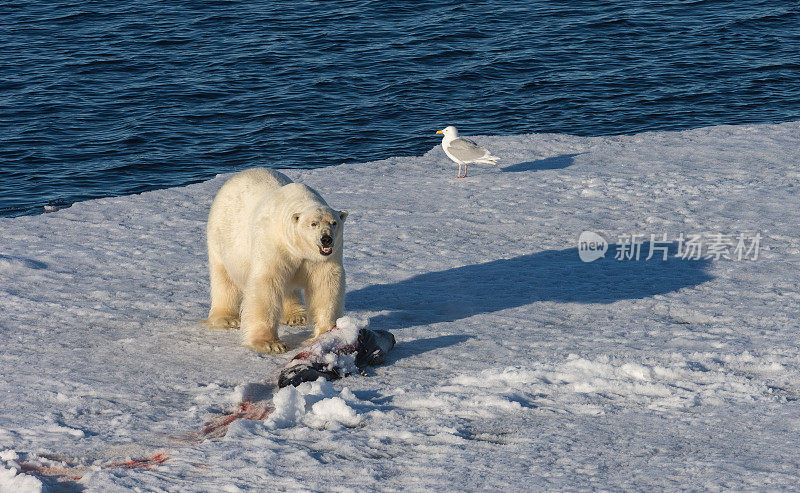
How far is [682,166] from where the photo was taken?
11625mm

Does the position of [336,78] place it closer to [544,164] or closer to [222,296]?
[544,164]

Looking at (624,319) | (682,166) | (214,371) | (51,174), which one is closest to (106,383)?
(214,371)

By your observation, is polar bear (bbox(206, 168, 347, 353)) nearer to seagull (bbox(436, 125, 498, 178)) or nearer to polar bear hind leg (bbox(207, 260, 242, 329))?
polar bear hind leg (bbox(207, 260, 242, 329))

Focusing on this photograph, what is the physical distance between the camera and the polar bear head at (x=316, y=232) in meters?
6.30

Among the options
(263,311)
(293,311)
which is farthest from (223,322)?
(263,311)

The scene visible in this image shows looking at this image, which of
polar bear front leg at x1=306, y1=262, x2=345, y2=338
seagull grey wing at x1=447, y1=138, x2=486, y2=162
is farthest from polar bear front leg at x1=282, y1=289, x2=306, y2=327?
seagull grey wing at x1=447, y1=138, x2=486, y2=162

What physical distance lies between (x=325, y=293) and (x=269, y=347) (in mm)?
531

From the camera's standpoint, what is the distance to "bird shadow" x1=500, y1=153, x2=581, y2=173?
12070 millimetres

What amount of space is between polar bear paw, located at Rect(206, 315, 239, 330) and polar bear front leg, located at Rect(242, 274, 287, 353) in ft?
1.87

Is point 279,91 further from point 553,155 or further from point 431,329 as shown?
point 431,329

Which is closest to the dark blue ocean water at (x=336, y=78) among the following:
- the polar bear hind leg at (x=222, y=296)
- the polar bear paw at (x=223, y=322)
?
the polar bear hind leg at (x=222, y=296)

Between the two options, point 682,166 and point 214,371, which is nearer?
point 214,371

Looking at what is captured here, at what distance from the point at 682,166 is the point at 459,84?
29.0 feet

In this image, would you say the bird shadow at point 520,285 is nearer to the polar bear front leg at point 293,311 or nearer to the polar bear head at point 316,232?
the polar bear front leg at point 293,311
